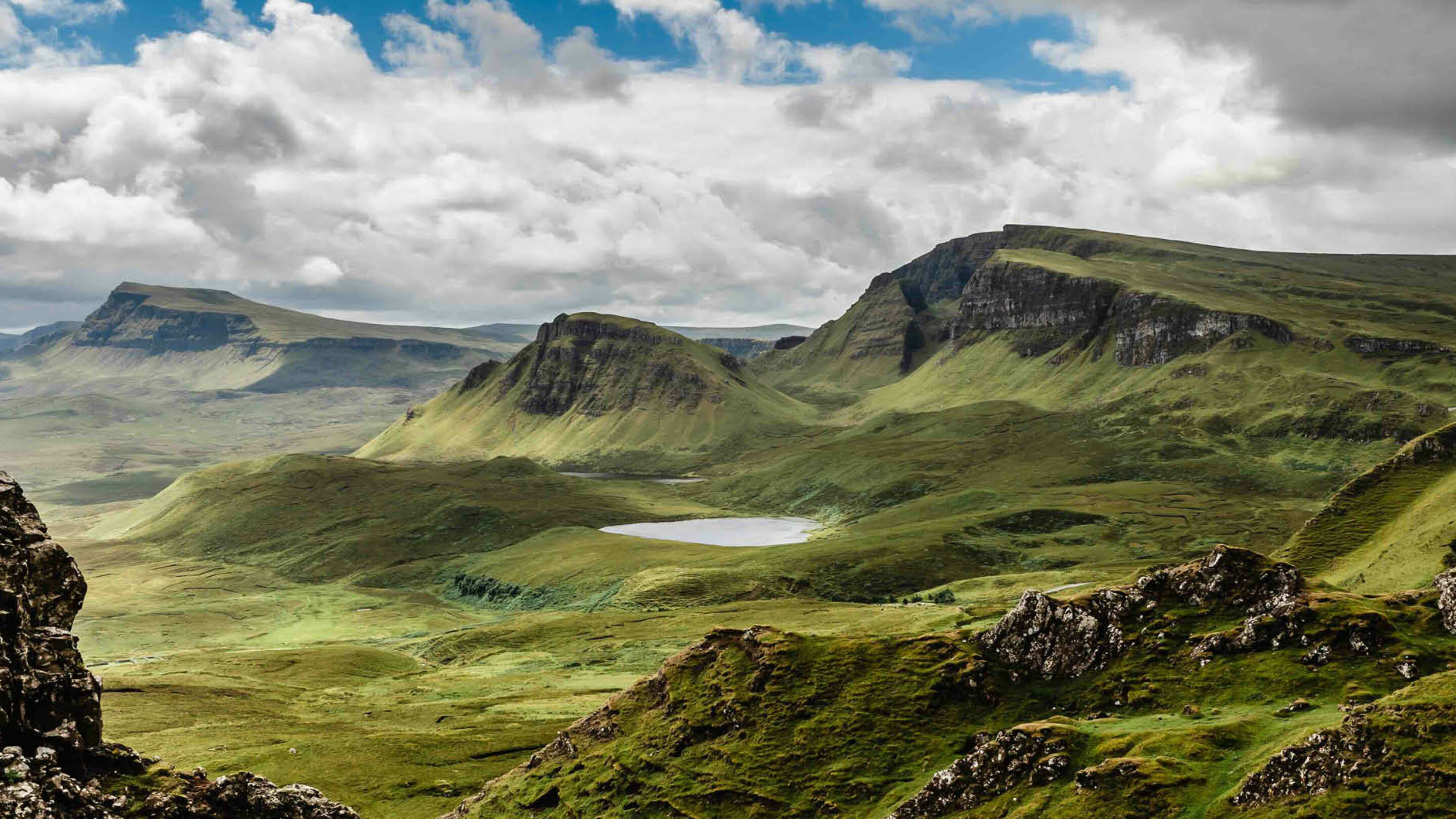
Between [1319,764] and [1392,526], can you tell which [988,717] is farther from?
[1392,526]

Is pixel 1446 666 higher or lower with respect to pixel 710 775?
higher

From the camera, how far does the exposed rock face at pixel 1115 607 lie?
297ft

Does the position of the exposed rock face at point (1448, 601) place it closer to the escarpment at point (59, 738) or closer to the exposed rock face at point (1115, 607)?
the exposed rock face at point (1115, 607)

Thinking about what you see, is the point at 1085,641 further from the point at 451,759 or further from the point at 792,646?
the point at 451,759

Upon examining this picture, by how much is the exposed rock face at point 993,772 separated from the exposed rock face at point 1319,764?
13.4m

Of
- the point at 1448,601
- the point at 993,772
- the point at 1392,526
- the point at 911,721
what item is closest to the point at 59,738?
the point at 993,772

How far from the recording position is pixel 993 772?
74.6 metres

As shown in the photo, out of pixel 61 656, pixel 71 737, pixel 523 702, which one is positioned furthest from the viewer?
pixel 523 702

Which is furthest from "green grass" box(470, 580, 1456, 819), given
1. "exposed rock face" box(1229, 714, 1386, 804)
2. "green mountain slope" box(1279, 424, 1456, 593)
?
"green mountain slope" box(1279, 424, 1456, 593)

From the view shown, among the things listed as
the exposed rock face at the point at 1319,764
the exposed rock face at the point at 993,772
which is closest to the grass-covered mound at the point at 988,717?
the exposed rock face at the point at 993,772

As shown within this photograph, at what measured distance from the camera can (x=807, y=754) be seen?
9188 centimetres

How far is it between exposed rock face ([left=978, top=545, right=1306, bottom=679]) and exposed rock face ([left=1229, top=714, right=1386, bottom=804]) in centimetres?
2776

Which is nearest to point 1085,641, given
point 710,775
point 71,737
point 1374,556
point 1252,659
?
point 1252,659

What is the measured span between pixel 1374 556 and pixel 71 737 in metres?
173
